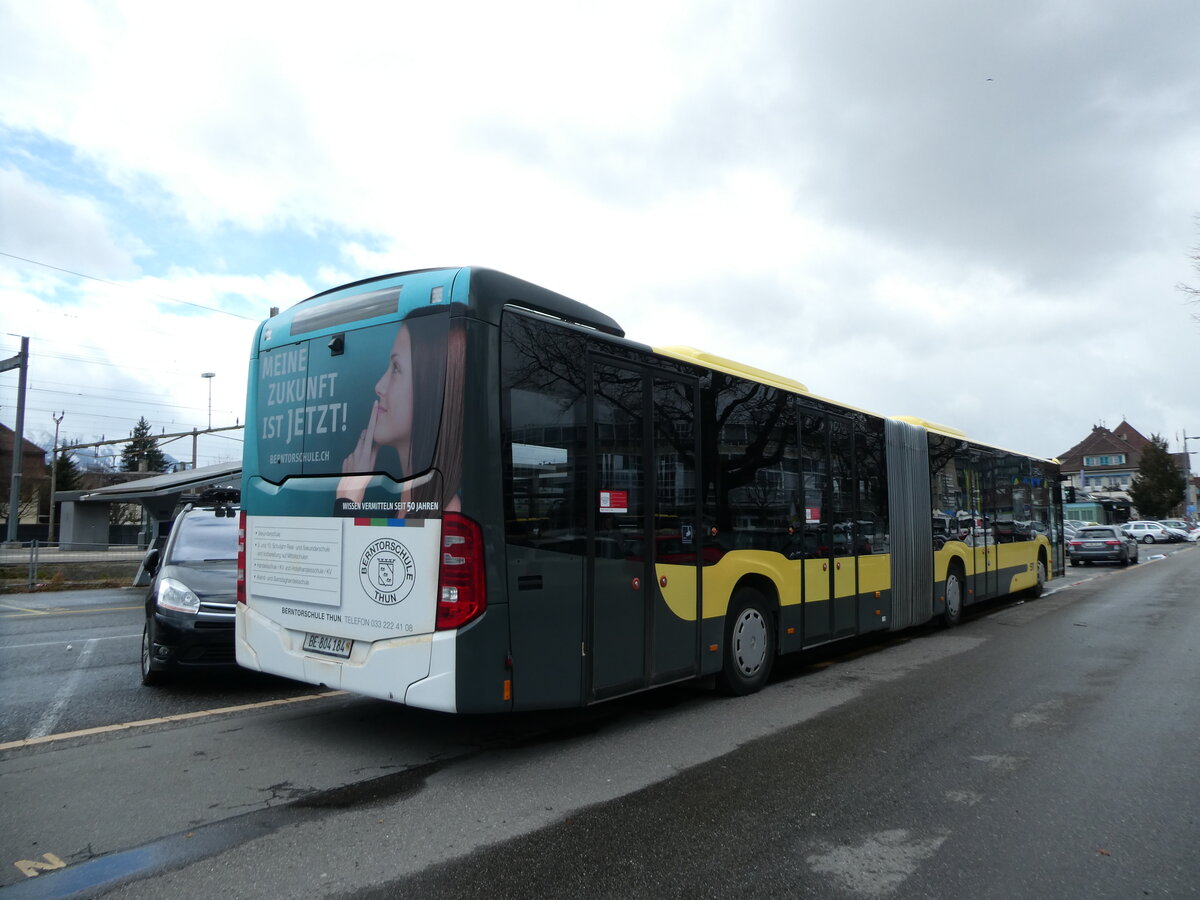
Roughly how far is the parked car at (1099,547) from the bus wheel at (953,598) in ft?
72.5

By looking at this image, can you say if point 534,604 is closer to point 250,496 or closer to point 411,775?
point 411,775

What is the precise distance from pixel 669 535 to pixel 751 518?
53.6 inches

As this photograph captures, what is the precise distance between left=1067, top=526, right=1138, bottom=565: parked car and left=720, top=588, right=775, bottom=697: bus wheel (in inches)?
1119

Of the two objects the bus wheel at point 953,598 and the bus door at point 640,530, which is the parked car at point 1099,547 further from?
the bus door at point 640,530

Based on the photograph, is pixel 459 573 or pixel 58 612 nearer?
pixel 459 573

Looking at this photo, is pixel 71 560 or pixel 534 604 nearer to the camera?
pixel 534 604

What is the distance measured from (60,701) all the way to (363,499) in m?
3.91

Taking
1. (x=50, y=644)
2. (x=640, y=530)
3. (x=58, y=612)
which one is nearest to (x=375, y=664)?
(x=640, y=530)

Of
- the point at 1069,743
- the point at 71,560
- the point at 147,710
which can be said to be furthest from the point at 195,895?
the point at 71,560

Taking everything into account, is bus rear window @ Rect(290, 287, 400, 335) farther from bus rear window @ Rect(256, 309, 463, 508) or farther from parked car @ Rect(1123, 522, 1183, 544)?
parked car @ Rect(1123, 522, 1183, 544)

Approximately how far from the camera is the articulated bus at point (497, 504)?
4801 mm

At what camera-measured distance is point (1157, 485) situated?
8138 cm

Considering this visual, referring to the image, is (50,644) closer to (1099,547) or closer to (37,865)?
(37,865)

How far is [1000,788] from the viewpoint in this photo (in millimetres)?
4762
